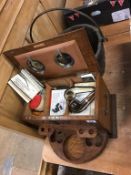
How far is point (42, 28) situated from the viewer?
0.91 metres

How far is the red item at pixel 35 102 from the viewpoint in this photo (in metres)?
0.74

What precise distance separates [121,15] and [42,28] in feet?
1.12

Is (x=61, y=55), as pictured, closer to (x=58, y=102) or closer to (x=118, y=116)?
(x=58, y=102)

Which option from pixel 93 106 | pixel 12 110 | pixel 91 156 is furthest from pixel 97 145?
pixel 12 110

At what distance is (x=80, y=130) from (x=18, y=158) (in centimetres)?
74

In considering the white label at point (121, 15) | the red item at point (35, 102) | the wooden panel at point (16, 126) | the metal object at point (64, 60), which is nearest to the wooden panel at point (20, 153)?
the wooden panel at point (16, 126)

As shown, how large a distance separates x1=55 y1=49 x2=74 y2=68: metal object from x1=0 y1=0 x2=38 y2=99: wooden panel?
0.16m

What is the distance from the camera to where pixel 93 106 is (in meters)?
0.67

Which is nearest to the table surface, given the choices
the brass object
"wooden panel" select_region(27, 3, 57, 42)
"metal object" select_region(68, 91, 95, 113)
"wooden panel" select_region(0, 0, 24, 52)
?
the brass object

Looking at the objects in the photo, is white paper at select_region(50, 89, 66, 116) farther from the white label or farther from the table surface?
the white label

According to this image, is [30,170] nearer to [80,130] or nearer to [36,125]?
[36,125]

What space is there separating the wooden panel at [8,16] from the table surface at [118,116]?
15.4 inches

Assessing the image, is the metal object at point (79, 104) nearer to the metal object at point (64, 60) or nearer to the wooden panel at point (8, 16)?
the metal object at point (64, 60)

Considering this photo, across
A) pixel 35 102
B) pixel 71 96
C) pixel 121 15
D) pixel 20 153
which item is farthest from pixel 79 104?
pixel 20 153
